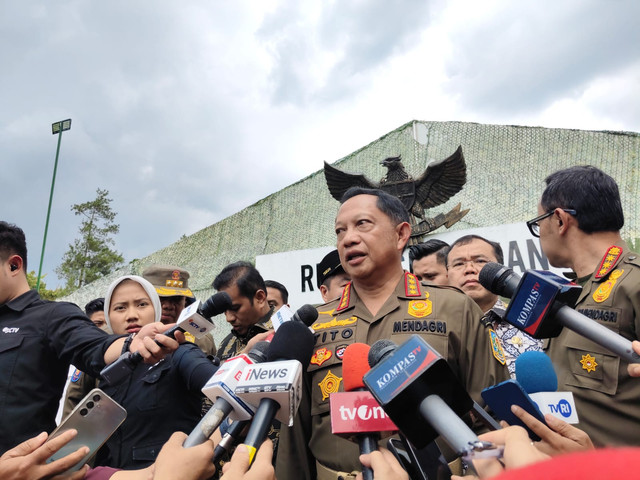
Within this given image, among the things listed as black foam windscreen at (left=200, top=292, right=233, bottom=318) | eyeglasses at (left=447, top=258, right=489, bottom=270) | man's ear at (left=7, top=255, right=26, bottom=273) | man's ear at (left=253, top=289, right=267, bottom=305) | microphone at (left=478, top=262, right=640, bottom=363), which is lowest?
microphone at (left=478, top=262, right=640, bottom=363)

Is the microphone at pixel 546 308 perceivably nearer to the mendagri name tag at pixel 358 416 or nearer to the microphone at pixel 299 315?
the mendagri name tag at pixel 358 416

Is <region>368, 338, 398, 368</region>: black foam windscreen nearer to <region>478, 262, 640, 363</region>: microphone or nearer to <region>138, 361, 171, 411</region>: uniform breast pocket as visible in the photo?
<region>478, 262, 640, 363</region>: microphone

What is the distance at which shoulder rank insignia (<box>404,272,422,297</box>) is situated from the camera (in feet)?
6.99

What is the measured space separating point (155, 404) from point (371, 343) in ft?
3.29

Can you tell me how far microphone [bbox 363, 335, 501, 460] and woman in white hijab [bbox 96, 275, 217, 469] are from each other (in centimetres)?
126

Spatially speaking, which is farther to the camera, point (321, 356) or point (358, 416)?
point (321, 356)

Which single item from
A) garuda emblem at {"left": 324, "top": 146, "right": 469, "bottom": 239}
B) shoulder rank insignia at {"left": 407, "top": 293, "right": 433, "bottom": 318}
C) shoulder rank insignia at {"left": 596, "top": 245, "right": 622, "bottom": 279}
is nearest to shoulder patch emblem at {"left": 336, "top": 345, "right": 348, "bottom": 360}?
shoulder rank insignia at {"left": 407, "top": 293, "right": 433, "bottom": 318}

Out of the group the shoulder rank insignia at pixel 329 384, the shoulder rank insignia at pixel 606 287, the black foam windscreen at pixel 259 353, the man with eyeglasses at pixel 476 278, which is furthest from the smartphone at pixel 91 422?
the man with eyeglasses at pixel 476 278

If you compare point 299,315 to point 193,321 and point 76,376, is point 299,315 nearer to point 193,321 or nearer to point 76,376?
point 193,321

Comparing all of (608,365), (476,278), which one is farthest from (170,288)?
(608,365)

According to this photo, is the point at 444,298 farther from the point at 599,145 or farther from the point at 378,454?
the point at 599,145

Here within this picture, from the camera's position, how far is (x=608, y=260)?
80.1 inches

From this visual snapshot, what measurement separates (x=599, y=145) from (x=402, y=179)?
3.31 meters

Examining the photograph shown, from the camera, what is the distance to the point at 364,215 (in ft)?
7.61
